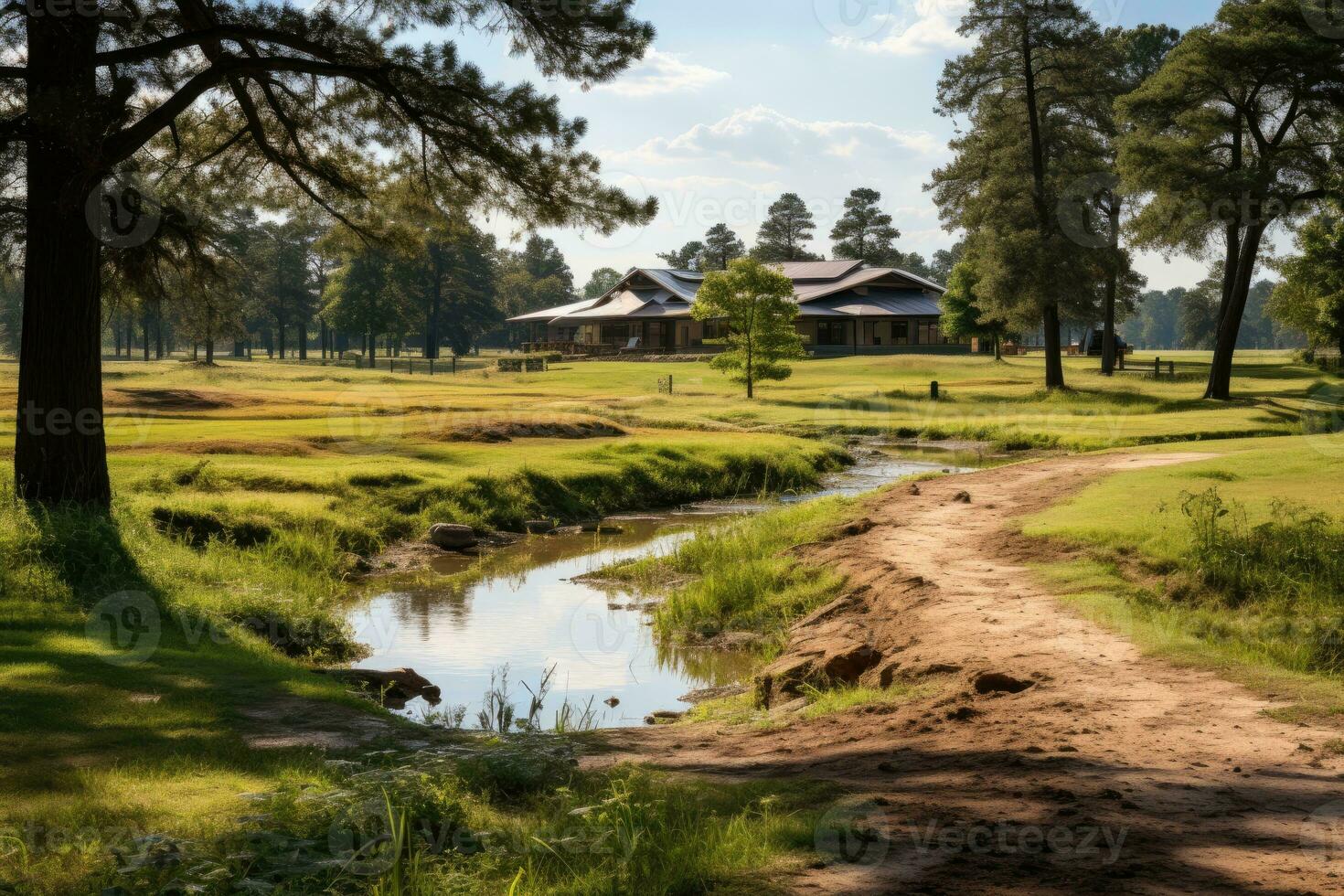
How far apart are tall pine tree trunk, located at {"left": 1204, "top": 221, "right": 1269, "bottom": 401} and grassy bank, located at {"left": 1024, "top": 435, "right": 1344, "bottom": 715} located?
24140 millimetres

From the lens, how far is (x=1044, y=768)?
648 centimetres

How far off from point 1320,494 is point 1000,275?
29.7 meters

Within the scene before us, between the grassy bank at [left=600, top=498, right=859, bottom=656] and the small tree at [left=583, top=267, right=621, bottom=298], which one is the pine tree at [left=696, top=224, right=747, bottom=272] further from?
the grassy bank at [left=600, top=498, right=859, bottom=656]

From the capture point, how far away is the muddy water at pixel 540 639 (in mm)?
11578

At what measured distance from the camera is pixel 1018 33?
139ft

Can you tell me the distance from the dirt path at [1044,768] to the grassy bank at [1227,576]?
1.52 feet

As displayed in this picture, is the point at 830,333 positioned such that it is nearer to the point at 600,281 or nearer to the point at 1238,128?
the point at 1238,128

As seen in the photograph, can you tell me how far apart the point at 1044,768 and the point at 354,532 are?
13795mm

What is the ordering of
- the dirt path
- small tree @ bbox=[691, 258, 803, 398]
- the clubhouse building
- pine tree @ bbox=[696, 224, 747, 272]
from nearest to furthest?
the dirt path < small tree @ bbox=[691, 258, 803, 398] < the clubhouse building < pine tree @ bbox=[696, 224, 747, 272]

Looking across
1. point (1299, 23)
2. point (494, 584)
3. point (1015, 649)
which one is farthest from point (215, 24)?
point (1299, 23)

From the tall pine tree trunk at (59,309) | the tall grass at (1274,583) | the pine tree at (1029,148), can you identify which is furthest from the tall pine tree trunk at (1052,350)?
the tall pine tree trunk at (59,309)

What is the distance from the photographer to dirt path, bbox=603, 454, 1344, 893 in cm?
501

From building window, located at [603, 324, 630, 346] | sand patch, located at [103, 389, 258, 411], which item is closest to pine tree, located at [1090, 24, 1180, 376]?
sand patch, located at [103, 389, 258, 411]

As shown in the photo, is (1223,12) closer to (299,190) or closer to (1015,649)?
(299,190)
